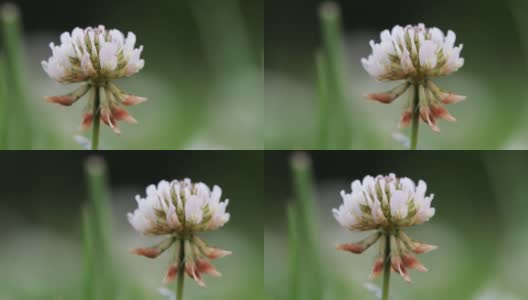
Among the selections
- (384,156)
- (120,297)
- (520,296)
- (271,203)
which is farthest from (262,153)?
(520,296)

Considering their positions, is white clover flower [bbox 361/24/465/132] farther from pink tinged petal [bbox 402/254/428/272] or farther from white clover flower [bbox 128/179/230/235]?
white clover flower [bbox 128/179/230/235]

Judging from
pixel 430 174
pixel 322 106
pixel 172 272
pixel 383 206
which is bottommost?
pixel 172 272

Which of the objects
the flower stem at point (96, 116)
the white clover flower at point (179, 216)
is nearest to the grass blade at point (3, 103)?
the flower stem at point (96, 116)

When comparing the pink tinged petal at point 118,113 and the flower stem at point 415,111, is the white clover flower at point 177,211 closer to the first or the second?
the pink tinged petal at point 118,113

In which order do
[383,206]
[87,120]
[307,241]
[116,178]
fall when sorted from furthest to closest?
1. [116,178]
2. [307,241]
3. [87,120]
4. [383,206]

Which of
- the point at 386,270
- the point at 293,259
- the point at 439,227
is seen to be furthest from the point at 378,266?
the point at 439,227

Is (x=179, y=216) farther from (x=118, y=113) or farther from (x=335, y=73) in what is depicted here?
(x=335, y=73)
